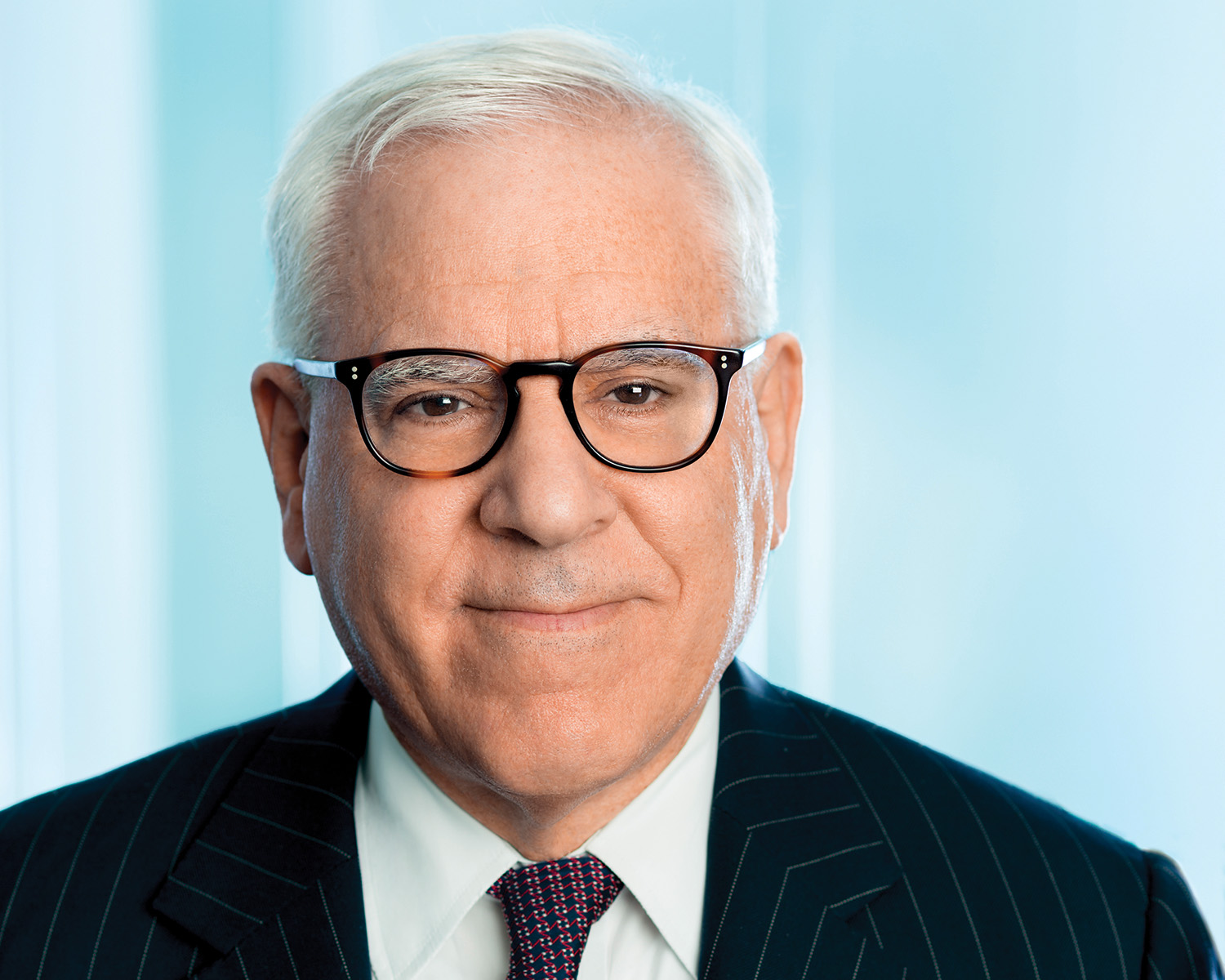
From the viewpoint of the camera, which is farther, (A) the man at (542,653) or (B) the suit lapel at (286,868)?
(B) the suit lapel at (286,868)

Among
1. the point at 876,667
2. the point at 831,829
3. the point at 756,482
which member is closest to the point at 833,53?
the point at 876,667

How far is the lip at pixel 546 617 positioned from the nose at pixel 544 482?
0.32 ft

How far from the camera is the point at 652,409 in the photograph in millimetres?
1719

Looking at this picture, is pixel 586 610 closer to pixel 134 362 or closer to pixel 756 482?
pixel 756 482

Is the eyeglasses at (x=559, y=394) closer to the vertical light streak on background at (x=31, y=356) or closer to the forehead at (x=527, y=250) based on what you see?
the forehead at (x=527, y=250)

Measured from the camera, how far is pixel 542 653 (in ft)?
5.41

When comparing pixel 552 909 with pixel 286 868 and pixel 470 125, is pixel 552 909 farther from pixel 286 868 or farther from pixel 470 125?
pixel 470 125

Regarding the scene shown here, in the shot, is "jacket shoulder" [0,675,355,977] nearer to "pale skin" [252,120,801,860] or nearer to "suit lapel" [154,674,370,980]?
"suit lapel" [154,674,370,980]

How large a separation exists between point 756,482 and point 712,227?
1.25ft

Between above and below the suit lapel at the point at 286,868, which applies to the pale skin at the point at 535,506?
above

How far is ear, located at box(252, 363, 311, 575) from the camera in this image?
6.31ft

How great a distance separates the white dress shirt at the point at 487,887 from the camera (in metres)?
1.79

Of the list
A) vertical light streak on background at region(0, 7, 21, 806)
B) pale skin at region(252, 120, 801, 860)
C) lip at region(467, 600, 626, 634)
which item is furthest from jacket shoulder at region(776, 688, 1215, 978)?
vertical light streak on background at region(0, 7, 21, 806)

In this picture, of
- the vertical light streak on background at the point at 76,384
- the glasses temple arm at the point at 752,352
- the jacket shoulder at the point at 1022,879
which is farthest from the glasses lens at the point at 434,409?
the vertical light streak on background at the point at 76,384
